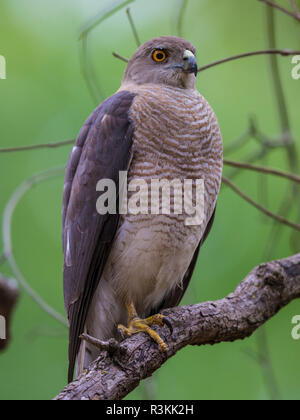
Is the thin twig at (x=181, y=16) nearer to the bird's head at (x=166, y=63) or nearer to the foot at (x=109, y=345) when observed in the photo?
the bird's head at (x=166, y=63)

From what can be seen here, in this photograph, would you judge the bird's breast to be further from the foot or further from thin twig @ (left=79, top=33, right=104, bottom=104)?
the foot

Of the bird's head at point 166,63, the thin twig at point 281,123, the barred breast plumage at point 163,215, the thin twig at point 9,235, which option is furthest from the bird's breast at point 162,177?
the thin twig at point 281,123

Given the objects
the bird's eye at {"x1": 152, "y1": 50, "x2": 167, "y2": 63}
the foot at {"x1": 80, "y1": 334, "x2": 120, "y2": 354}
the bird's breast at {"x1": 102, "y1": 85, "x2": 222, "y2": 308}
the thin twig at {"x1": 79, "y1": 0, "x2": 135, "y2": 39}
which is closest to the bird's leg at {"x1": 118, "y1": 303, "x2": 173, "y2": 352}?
the bird's breast at {"x1": 102, "y1": 85, "x2": 222, "y2": 308}

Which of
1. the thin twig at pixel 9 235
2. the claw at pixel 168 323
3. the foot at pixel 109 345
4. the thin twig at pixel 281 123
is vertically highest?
the thin twig at pixel 281 123

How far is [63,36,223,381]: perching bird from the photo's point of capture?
246 centimetres

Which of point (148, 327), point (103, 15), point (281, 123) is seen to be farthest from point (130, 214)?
point (281, 123)

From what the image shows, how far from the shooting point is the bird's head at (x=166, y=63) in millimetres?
2771

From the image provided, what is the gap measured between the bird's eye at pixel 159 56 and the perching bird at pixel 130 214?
0.06 m

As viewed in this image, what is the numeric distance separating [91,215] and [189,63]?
0.90 meters

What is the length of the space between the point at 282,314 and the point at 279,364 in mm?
485

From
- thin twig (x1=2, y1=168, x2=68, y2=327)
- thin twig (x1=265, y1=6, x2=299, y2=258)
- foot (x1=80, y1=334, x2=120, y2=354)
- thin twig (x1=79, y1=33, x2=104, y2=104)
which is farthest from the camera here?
thin twig (x1=265, y1=6, x2=299, y2=258)

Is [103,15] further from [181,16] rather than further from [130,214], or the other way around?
[130,214]

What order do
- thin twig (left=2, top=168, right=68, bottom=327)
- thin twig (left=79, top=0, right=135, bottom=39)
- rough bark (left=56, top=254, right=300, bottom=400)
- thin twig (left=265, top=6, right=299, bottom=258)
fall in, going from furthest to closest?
thin twig (left=265, top=6, right=299, bottom=258)
thin twig (left=79, top=0, right=135, bottom=39)
thin twig (left=2, top=168, right=68, bottom=327)
rough bark (left=56, top=254, right=300, bottom=400)

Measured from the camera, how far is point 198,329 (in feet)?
8.08
